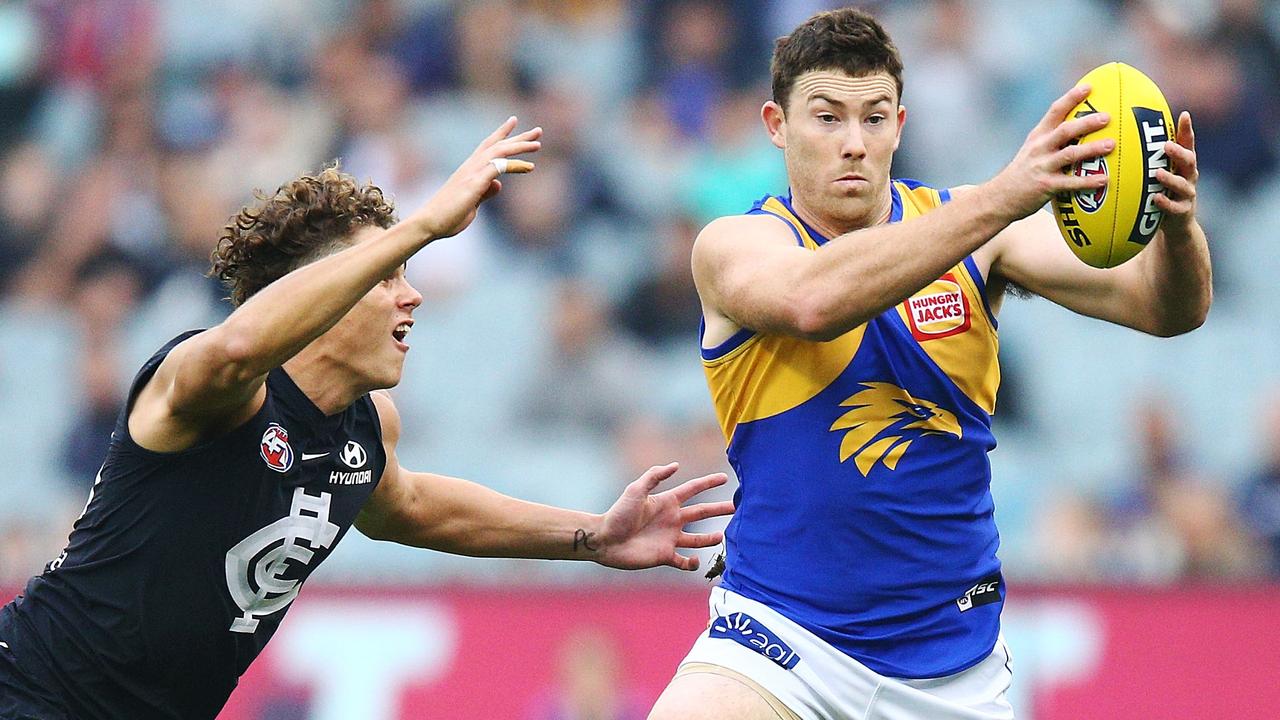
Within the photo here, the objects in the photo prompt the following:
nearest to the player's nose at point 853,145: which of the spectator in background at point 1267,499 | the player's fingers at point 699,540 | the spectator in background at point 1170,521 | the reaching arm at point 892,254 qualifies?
the reaching arm at point 892,254

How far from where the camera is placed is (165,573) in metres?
4.43

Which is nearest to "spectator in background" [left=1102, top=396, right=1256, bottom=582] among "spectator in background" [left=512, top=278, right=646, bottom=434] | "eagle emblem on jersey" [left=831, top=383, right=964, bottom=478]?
"spectator in background" [left=512, top=278, right=646, bottom=434]

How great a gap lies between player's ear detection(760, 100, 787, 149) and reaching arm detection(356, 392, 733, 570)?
115 cm

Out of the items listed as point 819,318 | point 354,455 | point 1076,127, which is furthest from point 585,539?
point 1076,127

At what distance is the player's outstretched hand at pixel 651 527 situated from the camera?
5348mm

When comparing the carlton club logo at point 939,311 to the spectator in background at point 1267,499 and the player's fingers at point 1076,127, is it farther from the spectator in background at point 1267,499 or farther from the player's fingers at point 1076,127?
the spectator in background at point 1267,499

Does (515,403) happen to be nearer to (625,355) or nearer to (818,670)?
(625,355)

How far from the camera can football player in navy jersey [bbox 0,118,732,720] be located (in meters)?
4.09

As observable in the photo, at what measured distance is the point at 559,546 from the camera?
5449 mm

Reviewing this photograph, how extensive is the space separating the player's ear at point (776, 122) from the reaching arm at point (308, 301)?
0.97 metres

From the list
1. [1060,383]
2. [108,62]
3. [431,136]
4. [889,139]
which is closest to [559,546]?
[889,139]

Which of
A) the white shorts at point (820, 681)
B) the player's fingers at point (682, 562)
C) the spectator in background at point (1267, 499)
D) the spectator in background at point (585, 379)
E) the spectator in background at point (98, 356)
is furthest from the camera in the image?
the spectator in background at point (585, 379)

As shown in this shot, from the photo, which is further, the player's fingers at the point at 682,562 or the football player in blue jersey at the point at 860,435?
the player's fingers at the point at 682,562

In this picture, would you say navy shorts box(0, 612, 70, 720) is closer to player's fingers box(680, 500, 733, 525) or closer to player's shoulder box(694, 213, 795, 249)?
player's fingers box(680, 500, 733, 525)
